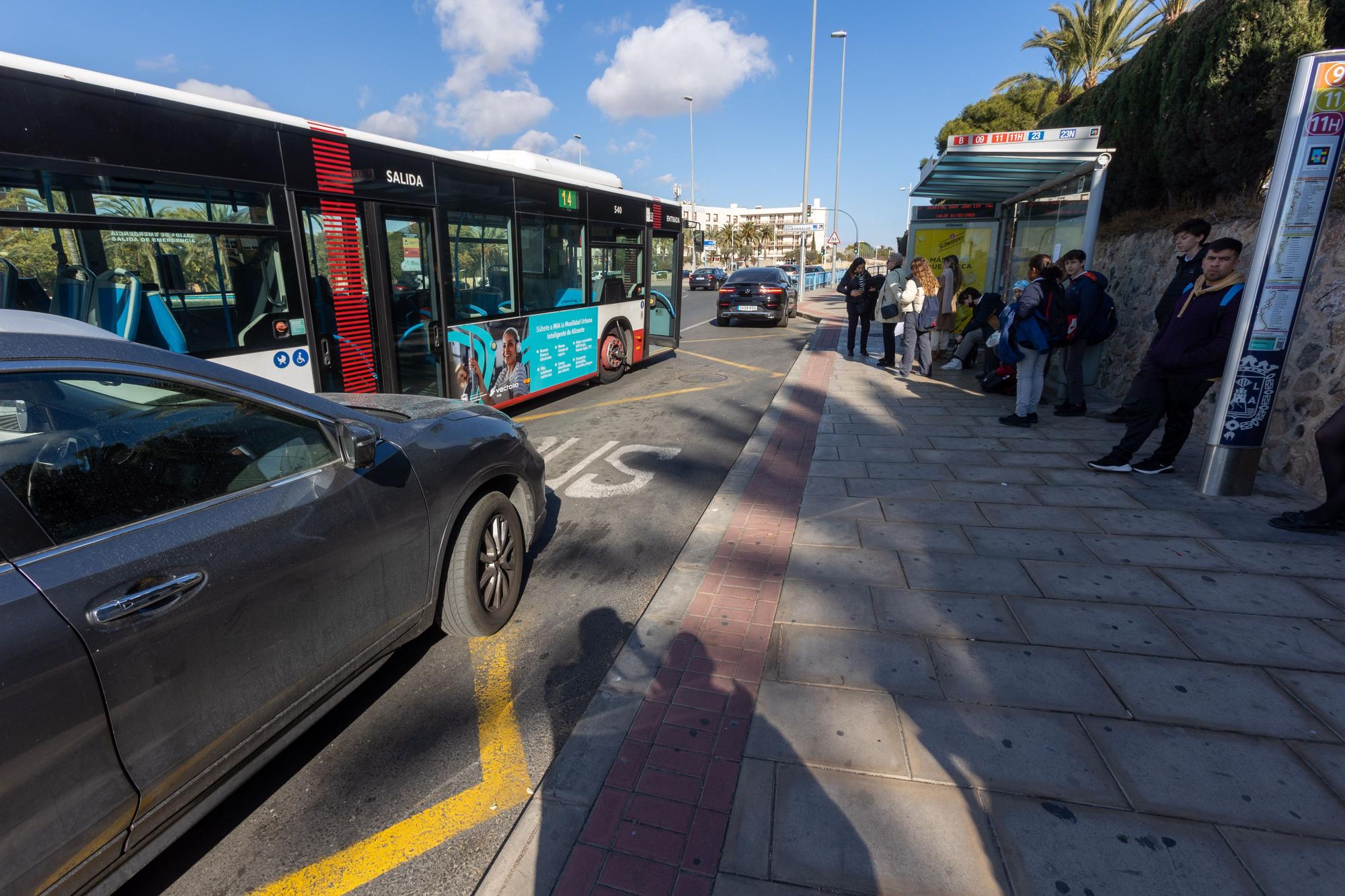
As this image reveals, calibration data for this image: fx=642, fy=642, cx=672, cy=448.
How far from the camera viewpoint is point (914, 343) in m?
9.91

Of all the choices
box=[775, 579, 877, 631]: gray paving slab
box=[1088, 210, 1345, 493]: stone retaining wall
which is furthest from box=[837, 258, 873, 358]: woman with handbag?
box=[775, 579, 877, 631]: gray paving slab

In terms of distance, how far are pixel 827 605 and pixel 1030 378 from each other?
4.93 metres

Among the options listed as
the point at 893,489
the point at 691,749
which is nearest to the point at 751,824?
the point at 691,749

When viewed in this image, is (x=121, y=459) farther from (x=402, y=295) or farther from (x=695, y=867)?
(x=402, y=295)

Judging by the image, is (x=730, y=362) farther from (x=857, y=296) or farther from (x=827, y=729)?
(x=827, y=729)

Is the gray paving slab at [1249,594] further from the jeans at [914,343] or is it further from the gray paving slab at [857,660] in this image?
the jeans at [914,343]

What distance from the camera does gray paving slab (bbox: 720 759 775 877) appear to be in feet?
6.70

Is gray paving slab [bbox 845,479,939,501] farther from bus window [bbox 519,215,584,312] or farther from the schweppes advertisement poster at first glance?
the schweppes advertisement poster

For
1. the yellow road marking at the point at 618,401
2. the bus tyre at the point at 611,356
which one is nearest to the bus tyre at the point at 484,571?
the yellow road marking at the point at 618,401

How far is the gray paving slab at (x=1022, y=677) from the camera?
2742mm

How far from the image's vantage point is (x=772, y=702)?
279cm

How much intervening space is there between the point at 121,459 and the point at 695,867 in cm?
211

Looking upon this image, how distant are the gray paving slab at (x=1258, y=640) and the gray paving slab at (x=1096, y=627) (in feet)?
0.32

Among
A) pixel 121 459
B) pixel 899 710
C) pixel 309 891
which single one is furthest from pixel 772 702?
pixel 121 459
